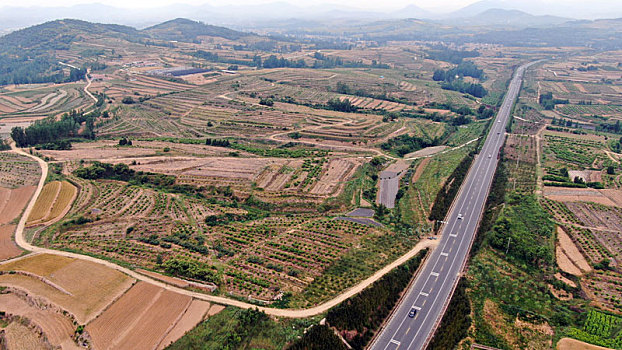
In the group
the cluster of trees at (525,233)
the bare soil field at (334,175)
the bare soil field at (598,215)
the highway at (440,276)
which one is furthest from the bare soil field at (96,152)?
the bare soil field at (598,215)

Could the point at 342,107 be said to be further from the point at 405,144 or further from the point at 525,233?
the point at 525,233

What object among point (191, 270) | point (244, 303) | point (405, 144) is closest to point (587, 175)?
point (405, 144)

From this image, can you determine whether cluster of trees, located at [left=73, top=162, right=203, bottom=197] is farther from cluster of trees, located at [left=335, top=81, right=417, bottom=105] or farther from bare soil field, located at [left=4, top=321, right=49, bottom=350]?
cluster of trees, located at [left=335, top=81, right=417, bottom=105]

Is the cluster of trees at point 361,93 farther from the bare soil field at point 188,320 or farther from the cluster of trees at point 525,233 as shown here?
the bare soil field at point 188,320

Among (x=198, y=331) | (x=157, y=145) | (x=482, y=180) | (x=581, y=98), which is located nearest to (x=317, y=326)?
(x=198, y=331)

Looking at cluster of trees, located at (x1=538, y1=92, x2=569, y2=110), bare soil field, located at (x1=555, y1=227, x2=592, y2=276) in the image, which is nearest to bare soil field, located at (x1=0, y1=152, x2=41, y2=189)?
bare soil field, located at (x1=555, y1=227, x2=592, y2=276)

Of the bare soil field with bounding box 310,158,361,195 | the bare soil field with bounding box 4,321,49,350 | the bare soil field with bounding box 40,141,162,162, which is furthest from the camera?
the bare soil field with bounding box 40,141,162,162
